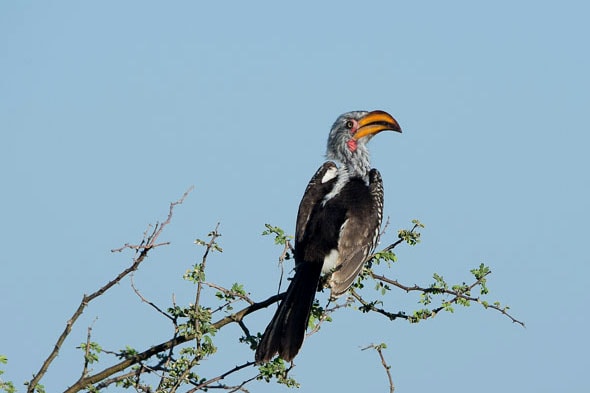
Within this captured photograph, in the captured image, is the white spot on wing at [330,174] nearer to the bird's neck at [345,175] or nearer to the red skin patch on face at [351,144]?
the bird's neck at [345,175]

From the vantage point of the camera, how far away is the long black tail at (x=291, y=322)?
489 centimetres

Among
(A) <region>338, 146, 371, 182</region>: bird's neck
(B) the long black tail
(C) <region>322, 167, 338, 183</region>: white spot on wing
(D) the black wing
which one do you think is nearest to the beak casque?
(A) <region>338, 146, 371, 182</region>: bird's neck

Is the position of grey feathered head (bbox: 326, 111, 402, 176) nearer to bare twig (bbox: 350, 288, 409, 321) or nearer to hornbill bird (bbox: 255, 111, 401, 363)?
hornbill bird (bbox: 255, 111, 401, 363)

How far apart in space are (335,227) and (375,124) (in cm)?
A: 200

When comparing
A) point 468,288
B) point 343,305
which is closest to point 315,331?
point 343,305

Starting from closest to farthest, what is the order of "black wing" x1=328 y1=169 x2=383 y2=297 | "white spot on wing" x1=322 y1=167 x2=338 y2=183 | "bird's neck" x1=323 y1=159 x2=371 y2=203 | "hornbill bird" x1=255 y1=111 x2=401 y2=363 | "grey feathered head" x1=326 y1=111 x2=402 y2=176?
"hornbill bird" x1=255 y1=111 x2=401 y2=363 → "black wing" x1=328 y1=169 x2=383 y2=297 → "bird's neck" x1=323 y1=159 x2=371 y2=203 → "white spot on wing" x1=322 y1=167 x2=338 y2=183 → "grey feathered head" x1=326 y1=111 x2=402 y2=176

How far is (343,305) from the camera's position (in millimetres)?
5051

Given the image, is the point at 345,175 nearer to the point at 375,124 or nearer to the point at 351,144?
the point at 351,144

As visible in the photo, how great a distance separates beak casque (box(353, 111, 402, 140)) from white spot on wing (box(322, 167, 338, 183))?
66 centimetres

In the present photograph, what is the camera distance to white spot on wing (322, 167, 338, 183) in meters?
7.19

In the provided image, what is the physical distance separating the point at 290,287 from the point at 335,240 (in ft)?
2.85

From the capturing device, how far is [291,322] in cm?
518

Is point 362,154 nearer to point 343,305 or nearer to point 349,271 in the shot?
point 349,271

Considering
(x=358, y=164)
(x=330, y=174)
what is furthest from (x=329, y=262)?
(x=358, y=164)
